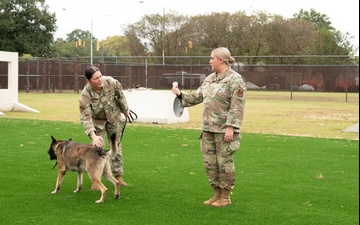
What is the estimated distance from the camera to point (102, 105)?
783cm

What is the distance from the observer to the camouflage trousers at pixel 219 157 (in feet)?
22.9

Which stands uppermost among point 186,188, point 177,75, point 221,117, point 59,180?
point 177,75

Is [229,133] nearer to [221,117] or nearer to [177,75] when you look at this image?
[221,117]

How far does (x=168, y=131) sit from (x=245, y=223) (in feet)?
32.5

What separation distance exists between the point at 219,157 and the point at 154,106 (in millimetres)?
12648

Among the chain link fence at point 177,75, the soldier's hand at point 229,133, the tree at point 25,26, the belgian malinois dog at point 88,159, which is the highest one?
the tree at point 25,26

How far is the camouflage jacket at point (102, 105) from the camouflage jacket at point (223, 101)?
1.39 metres

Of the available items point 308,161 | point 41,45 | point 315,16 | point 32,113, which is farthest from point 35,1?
point 315,16

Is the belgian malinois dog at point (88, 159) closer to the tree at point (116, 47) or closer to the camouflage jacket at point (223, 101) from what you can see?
the camouflage jacket at point (223, 101)

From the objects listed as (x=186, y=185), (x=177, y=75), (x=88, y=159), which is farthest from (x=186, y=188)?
(x=177, y=75)

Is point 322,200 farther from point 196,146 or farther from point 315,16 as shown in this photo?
point 315,16

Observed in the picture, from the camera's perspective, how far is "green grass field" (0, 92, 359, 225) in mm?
6816

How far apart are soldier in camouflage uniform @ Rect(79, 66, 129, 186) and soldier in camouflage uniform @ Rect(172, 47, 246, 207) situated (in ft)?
3.64

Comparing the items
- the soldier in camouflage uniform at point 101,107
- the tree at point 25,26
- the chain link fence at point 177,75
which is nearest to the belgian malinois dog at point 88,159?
the soldier in camouflage uniform at point 101,107
